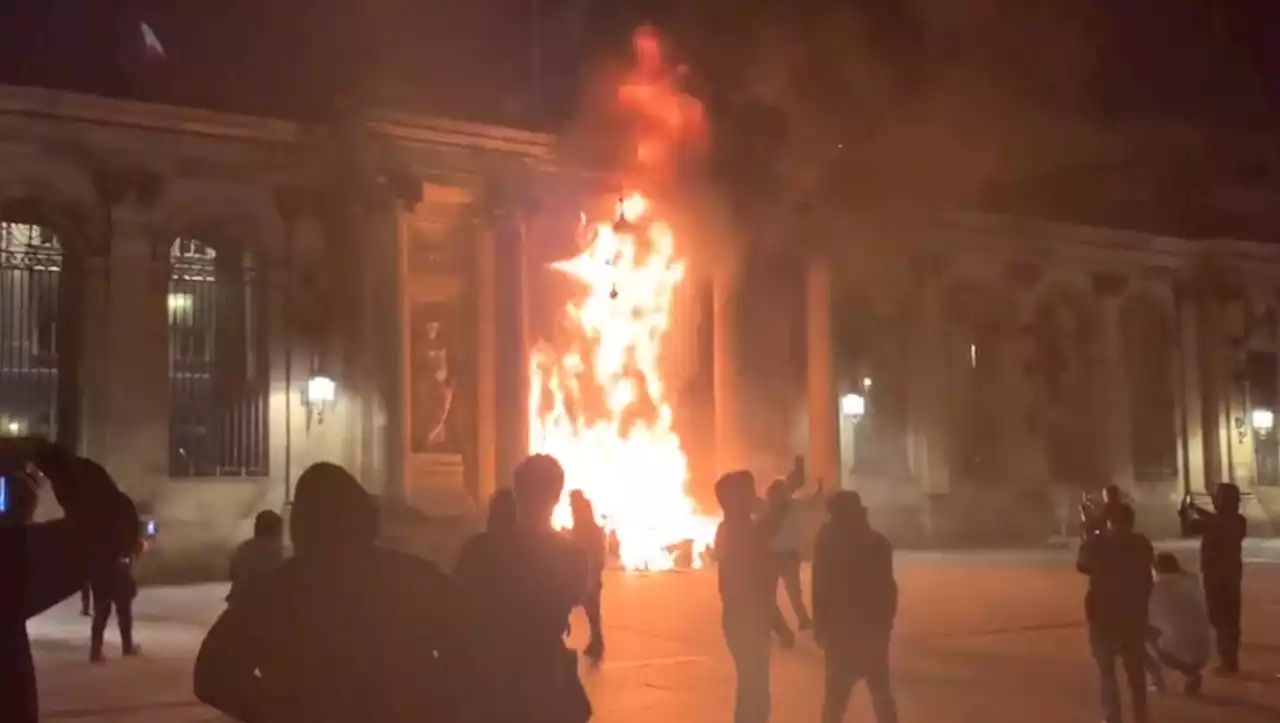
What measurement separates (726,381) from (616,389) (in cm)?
266

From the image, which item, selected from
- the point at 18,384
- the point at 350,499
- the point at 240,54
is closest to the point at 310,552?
the point at 350,499

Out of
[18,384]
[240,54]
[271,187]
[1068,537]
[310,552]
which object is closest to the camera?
[310,552]

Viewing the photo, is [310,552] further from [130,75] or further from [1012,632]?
[130,75]

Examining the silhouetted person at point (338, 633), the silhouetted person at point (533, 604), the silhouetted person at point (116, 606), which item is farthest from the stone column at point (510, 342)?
the silhouetted person at point (338, 633)

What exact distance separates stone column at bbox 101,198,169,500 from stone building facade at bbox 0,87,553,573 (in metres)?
0.03

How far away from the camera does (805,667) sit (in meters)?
11.6

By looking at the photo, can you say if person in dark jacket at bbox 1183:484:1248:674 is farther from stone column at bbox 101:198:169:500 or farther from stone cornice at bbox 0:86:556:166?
stone column at bbox 101:198:169:500

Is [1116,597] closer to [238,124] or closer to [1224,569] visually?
[1224,569]

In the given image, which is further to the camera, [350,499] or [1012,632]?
[1012,632]

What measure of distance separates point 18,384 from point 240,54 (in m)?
8.26

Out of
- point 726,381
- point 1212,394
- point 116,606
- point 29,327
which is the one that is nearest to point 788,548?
point 116,606

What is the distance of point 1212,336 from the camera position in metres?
35.4

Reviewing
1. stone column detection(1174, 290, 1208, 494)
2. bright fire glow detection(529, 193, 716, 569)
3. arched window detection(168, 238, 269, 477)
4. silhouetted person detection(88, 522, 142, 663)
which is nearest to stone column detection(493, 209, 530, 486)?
bright fire glow detection(529, 193, 716, 569)

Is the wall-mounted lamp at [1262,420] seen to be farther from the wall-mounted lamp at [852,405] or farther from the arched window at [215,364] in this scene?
the arched window at [215,364]
